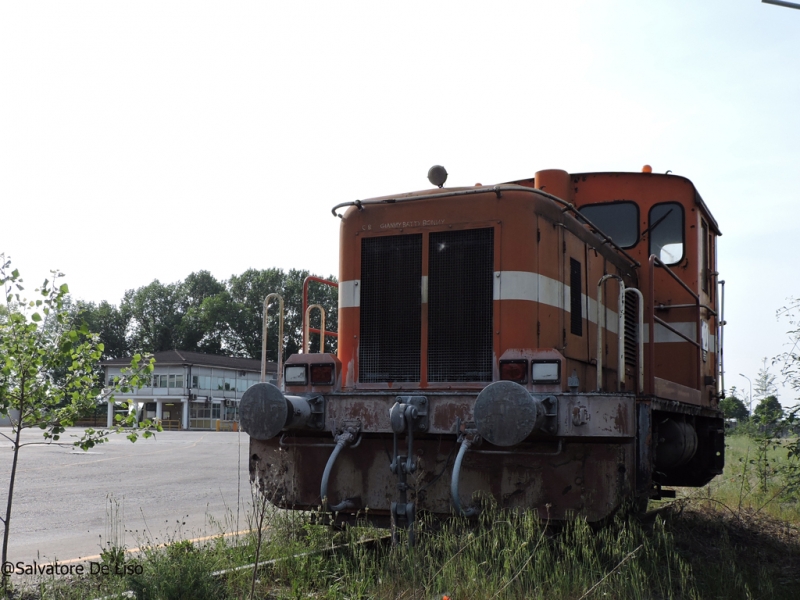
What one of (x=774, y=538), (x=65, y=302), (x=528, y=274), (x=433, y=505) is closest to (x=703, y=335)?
(x=774, y=538)

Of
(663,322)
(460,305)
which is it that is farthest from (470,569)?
(663,322)

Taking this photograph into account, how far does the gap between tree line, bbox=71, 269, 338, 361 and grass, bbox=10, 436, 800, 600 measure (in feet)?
223

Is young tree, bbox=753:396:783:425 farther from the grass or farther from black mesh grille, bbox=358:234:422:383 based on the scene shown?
black mesh grille, bbox=358:234:422:383

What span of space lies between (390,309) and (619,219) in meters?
2.99

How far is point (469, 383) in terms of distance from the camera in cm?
602

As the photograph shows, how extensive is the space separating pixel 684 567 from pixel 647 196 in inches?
157

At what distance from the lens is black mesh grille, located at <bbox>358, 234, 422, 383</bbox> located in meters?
6.34

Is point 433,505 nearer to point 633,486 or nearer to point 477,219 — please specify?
point 633,486

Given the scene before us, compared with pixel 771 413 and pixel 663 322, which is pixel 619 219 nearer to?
pixel 663 322

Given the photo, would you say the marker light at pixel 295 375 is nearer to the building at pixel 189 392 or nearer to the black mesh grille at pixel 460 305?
the black mesh grille at pixel 460 305

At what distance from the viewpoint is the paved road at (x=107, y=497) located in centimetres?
762

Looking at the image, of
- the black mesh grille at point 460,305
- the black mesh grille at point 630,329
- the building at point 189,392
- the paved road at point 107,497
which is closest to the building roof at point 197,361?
the building at point 189,392

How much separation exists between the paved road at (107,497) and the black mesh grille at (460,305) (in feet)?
5.66

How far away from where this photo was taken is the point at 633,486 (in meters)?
5.59
